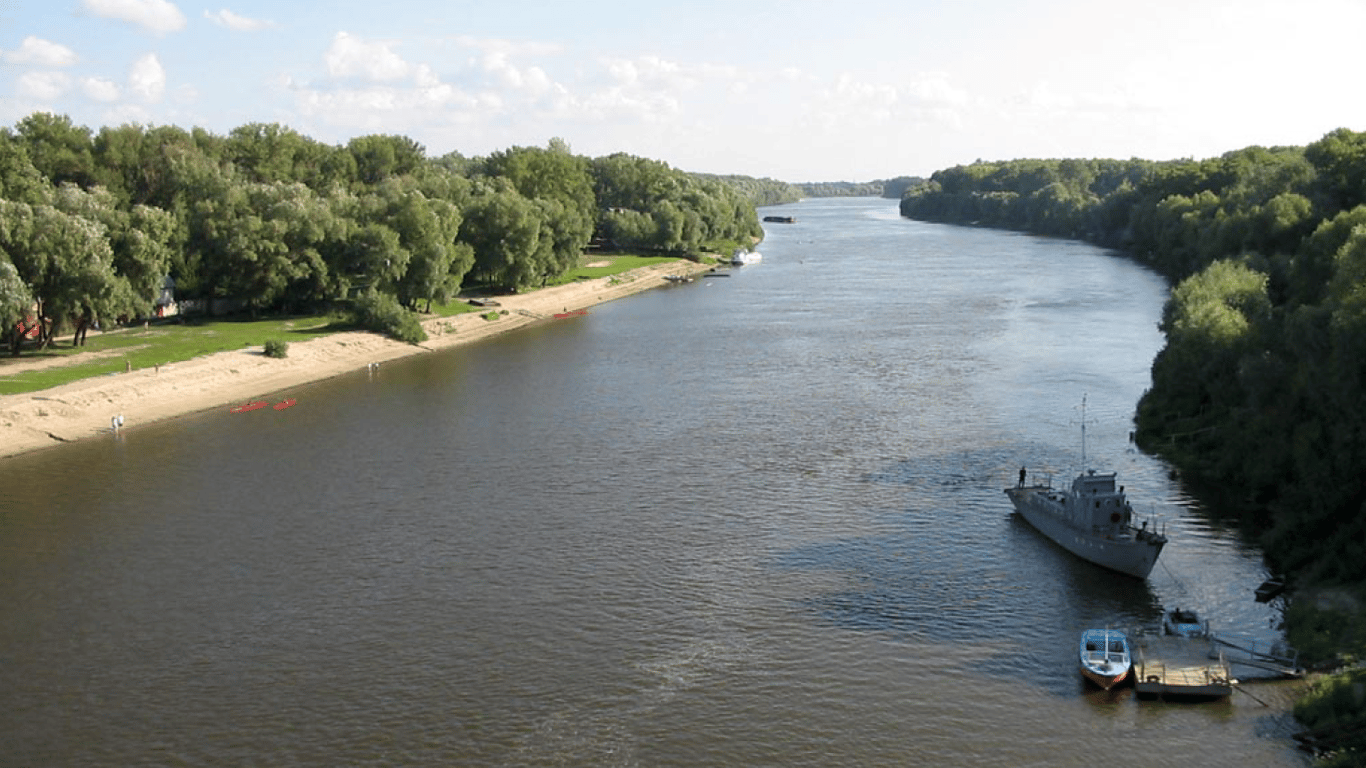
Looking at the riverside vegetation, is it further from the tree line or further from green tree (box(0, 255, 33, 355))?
green tree (box(0, 255, 33, 355))

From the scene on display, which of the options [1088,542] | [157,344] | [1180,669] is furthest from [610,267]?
[1180,669]

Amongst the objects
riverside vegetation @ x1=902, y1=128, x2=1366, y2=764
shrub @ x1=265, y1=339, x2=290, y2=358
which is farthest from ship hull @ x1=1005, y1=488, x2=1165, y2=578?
shrub @ x1=265, y1=339, x2=290, y2=358

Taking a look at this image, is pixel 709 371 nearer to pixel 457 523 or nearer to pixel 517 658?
pixel 457 523

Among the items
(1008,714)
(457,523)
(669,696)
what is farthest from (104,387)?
(1008,714)

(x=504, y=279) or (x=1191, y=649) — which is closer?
(x=1191, y=649)

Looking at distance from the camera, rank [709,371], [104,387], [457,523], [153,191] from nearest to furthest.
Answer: [457,523]
[104,387]
[709,371]
[153,191]

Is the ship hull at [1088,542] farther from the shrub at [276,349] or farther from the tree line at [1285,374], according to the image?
the shrub at [276,349]
